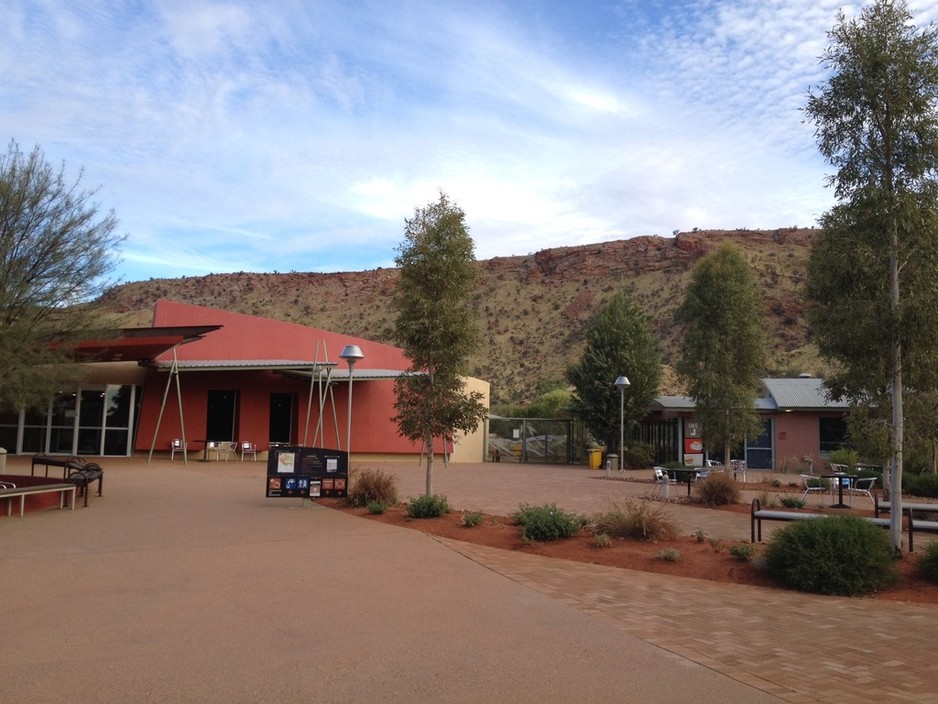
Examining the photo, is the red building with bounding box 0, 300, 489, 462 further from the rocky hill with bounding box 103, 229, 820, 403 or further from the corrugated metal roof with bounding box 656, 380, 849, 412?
the rocky hill with bounding box 103, 229, 820, 403

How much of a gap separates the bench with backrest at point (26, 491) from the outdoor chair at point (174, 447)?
1239cm

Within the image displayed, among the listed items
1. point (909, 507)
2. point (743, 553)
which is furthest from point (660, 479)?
point (743, 553)

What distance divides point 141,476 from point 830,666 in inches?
703

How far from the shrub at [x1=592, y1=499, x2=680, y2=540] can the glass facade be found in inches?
802

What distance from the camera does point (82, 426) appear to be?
84.9 feet

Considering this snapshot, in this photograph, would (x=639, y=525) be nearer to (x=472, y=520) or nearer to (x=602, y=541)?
(x=602, y=541)

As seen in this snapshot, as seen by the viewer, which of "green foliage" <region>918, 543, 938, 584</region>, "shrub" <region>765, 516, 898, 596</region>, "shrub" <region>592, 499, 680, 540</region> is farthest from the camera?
"shrub" <region>592, 499, 680, 540</region>

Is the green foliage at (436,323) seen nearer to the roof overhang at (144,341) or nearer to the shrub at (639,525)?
the shrub at (639,525)

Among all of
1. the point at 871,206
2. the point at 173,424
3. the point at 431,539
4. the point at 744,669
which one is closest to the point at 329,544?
the point at 431,539

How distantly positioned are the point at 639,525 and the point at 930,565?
3.43 metres

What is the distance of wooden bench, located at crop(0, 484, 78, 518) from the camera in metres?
12.1

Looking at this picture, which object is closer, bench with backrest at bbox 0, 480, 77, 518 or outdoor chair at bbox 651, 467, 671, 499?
bench with backrest at bbox 0, 480, 77, 518

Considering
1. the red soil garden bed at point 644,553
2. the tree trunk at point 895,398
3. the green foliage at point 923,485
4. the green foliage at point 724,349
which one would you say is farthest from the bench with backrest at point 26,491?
the green foliage at point 923,485

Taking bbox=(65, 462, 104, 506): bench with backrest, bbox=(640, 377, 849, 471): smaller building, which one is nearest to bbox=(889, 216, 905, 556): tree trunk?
bbox=(65, 462, 104, 506): bench with backrest
